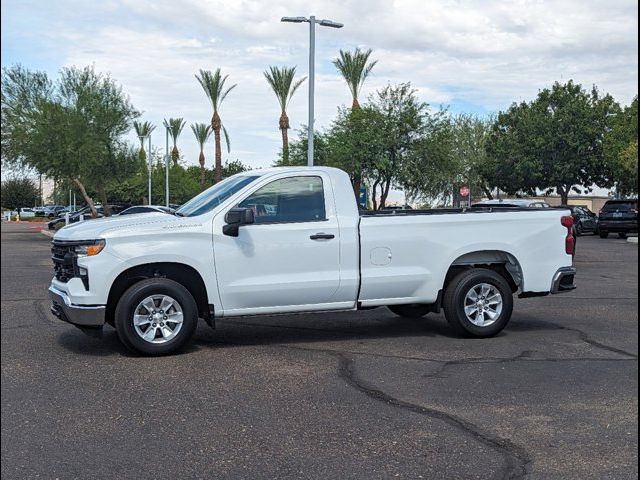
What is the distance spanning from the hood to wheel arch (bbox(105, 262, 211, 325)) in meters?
0.39

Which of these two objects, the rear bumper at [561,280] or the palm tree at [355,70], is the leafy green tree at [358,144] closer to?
the palm tree at [355,70]

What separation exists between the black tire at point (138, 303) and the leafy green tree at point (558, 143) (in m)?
43.6

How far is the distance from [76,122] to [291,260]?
1017 inches

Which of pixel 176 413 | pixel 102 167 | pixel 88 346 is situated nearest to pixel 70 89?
pixel 102 167

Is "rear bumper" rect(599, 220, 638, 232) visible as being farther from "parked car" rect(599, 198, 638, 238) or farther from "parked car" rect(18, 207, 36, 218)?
"parked car" rect(18, 207, 36, 218)

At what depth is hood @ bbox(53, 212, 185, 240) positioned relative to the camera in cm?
714

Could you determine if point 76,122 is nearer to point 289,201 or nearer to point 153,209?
point 153,209

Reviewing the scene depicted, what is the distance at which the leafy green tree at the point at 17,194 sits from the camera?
214 cm

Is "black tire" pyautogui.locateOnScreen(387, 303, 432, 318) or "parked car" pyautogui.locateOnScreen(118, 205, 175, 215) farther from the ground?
"parked car" pyautogui.locateOnScreen(118, 205, 175, 215)

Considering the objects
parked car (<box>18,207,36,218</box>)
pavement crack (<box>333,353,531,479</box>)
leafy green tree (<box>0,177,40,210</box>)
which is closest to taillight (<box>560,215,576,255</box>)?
pavement crack (<box>333,353,531,479</box>)

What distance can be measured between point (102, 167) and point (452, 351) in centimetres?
2843

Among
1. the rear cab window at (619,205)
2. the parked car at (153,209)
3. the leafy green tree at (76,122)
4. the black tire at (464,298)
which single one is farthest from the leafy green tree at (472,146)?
the black tire at (464,298)

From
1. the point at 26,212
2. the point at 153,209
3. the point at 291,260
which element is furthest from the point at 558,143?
the point at 26,212

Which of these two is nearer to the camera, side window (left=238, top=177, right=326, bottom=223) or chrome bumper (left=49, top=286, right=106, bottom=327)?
chrome bumper (left=49, top=286, right=106, bottom=327)
